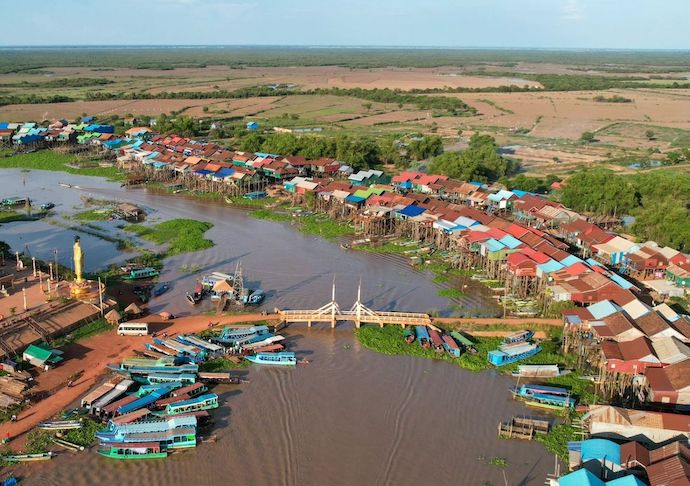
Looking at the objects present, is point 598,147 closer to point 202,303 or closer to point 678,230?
point 678,230

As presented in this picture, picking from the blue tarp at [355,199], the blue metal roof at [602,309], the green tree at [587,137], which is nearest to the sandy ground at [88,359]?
the blue metal roof at [602,309]

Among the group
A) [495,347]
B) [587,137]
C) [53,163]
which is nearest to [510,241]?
[495,347]

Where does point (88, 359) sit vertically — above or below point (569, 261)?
below

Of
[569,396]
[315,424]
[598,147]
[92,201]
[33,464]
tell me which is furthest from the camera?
[598,147]

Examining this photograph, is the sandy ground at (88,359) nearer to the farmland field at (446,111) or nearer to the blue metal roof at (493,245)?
the blue metal roof at (493,245)

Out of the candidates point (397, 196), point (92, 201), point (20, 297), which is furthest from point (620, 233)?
point (92, 201)

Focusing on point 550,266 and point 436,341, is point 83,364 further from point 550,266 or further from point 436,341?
point 550,266

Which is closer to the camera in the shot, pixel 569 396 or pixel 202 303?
pixel 569 396
